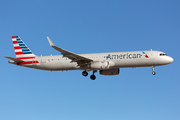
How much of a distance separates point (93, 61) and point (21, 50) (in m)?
14.4

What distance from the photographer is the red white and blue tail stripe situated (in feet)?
151

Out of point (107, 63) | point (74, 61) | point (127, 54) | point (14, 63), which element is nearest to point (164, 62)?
point (127, 54)

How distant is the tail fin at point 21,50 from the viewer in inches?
1845

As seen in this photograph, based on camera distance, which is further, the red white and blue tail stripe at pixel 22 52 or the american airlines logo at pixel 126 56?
the red white and blue tail stripe at pixel 22 52

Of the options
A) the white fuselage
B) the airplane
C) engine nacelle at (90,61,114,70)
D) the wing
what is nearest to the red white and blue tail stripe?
the airplane

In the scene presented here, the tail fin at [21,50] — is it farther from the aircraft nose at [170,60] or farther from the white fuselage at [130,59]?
the aircraft nose at [170,60]

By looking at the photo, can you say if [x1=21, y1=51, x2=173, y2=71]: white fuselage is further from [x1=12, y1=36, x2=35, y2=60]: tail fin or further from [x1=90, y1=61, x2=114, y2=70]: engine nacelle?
[x1=12, y1=36, x2=35, y2=60]: tail fin

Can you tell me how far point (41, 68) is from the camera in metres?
45.5

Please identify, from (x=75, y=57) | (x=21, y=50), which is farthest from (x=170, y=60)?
(x=21, y=50)

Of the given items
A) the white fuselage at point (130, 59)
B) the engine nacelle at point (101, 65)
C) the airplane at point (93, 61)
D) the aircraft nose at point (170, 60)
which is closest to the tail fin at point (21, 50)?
the airplane at point (93, 61)

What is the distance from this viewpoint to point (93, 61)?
138ft

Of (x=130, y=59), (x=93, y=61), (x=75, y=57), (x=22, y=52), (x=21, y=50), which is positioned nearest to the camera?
(x=130, y=59)

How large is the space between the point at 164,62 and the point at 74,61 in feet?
46.3

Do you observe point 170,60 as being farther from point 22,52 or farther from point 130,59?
point 22,52
